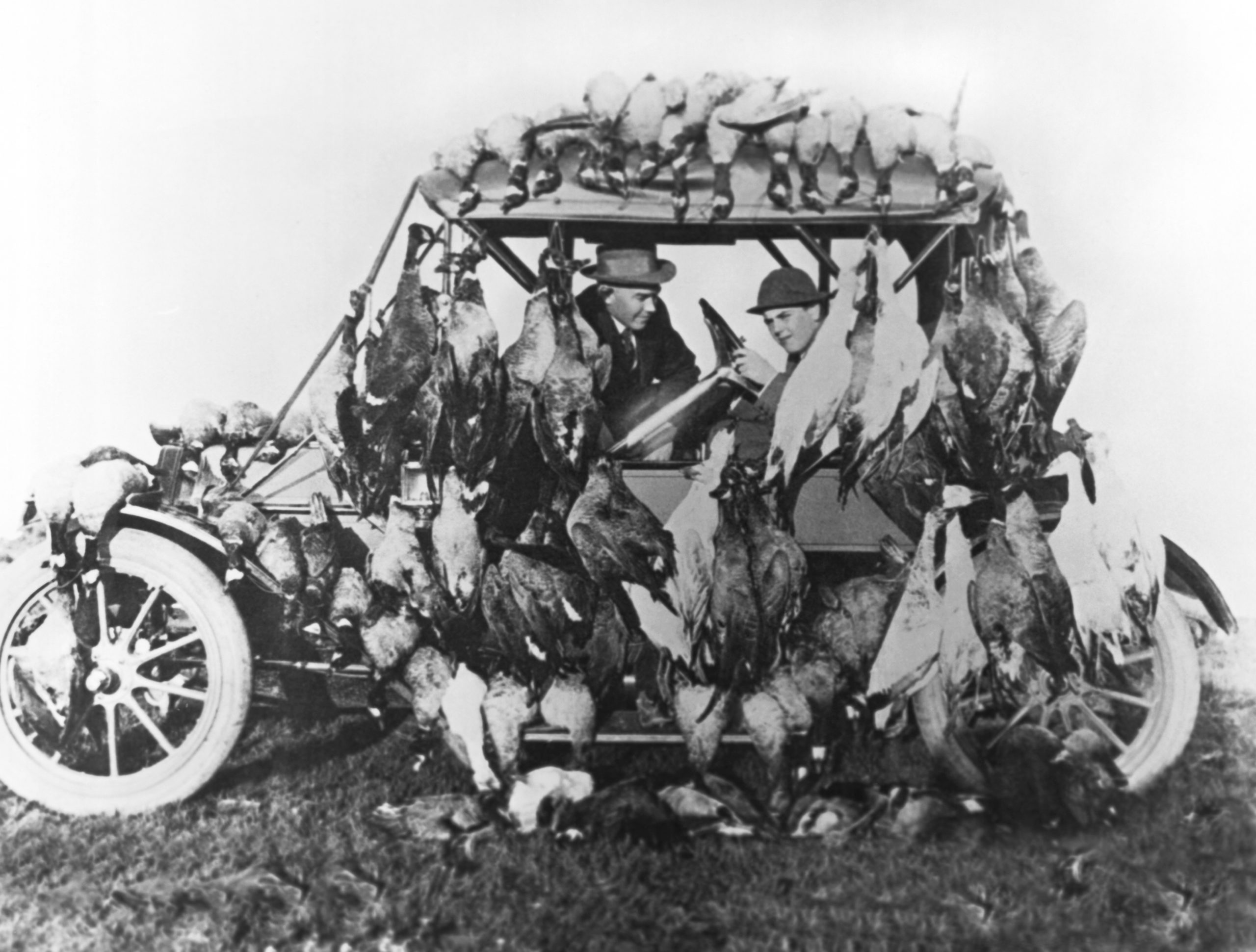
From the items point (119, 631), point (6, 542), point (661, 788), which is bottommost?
point (661, 788)

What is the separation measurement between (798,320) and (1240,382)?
1.54 meters

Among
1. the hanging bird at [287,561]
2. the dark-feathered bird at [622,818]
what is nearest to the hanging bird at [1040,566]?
the dark-feathered bird at [622,818]

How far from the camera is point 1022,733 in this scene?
2.83 m

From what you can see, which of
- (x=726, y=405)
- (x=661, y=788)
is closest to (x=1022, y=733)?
(x=661, y=788)

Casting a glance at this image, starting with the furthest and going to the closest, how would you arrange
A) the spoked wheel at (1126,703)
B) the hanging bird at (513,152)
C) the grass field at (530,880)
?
the spoked wheel at (1126,703) < the hanging bird at (513,152) < the grass field at (530,880)

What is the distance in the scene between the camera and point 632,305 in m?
2.77

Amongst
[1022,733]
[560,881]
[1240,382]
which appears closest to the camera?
[560,881]

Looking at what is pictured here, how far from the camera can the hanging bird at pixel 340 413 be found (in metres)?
2.78

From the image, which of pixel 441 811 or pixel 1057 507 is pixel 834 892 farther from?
pixel 1057 507

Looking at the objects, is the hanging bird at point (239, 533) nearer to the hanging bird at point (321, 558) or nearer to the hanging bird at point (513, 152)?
the hanging bird at point (321, 558)

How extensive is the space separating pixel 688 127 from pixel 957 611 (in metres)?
1.69

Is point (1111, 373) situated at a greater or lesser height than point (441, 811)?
greater

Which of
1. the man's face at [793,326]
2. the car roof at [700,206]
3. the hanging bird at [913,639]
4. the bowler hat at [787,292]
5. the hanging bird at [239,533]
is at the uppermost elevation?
the car roof at [700,206]

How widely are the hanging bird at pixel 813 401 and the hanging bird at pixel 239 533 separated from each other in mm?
1574
